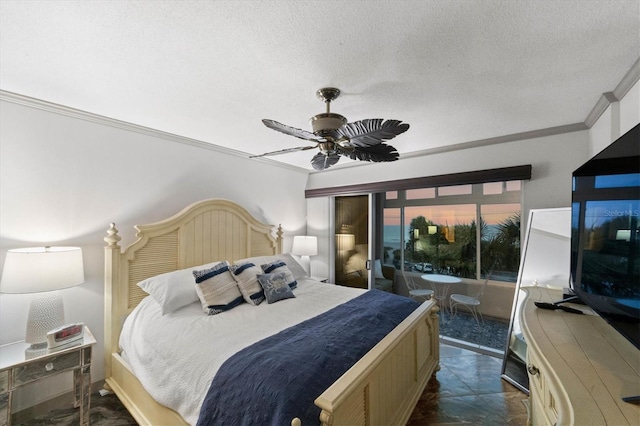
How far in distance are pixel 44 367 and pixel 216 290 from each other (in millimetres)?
1123

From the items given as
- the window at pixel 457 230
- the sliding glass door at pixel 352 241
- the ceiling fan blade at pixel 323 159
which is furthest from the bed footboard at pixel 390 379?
the sliding glass door at pixel 352 241

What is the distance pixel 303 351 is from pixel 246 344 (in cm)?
40

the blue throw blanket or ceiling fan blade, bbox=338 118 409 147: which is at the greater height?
→ ceiling fan blade, bbox=338 118 409 147

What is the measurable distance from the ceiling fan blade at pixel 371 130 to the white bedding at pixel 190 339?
1426 mm

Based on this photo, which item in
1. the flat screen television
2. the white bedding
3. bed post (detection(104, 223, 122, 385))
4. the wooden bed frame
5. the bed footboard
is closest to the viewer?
the flat screen television

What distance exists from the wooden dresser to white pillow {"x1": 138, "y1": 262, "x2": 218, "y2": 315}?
2.36m

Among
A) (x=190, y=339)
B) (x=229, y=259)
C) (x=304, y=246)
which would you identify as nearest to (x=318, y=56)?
(x=190, y=339)

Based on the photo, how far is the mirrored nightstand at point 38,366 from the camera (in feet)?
5.25

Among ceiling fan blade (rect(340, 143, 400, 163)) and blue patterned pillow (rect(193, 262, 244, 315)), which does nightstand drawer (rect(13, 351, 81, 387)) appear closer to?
blue patterned pillow (rect(193, 262, 244, 315))

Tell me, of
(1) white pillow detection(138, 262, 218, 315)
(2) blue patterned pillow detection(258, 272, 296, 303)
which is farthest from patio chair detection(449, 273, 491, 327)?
(1) white pillow detection(138, 262, 218, 315)

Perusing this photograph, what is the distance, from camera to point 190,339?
1.75 metres

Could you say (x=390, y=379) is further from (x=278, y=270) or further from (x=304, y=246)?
(x=304, y=246)

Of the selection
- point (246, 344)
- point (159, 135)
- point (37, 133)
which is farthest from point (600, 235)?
point (37, 133)

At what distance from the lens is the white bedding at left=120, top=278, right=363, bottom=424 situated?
59.1 inches
